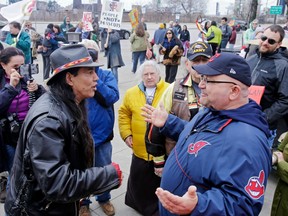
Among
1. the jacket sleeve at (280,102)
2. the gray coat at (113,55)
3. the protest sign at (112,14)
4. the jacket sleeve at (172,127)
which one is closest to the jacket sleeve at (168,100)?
the jacket sleeve at (172,127)

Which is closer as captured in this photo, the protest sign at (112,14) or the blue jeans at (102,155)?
the blue jeans at (102,155)

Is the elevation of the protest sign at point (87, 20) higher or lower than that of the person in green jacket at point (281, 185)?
higher

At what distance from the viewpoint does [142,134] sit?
329 cm

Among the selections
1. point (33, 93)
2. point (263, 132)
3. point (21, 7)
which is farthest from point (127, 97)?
point (21, 7)

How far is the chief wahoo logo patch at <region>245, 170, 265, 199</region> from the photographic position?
4.89ft

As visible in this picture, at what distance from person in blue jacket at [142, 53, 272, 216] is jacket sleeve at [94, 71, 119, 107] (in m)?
1.29

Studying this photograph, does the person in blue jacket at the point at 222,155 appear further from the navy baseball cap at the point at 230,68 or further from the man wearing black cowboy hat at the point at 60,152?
the man wearing black cowboy hat at the point at 60,152

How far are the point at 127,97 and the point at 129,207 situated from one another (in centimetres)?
132

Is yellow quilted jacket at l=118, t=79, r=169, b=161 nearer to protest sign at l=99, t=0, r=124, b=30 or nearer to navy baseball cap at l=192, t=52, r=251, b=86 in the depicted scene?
navy baseball cap at l=192, t=52, r=251, b=86

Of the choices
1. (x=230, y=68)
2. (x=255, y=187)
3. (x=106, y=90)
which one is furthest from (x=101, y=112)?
(x=255, y=187)

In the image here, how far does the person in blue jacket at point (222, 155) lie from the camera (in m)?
1.46

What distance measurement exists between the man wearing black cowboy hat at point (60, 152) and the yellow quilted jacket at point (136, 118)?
124 centimetres

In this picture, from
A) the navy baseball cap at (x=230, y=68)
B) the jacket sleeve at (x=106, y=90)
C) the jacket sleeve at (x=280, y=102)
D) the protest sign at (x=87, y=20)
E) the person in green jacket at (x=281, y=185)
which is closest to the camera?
the navy baseball cap at (x=230, y=68)

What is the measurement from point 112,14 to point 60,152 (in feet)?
25.9
